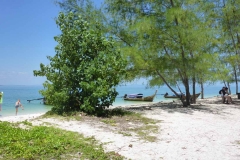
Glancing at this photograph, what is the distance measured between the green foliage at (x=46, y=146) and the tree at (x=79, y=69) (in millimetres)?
3110

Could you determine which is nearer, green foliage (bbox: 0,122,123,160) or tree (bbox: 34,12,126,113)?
green foliage (bbox: 0,122,123,160)

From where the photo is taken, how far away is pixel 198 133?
20.1 ft

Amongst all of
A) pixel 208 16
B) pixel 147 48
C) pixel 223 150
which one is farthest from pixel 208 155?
pixel 208 16

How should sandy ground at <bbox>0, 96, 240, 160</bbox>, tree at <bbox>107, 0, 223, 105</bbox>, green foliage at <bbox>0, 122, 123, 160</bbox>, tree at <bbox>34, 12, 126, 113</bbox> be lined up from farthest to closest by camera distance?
tree at <bbox>107, 0, 223, 105</bbox>, tree at <bbox>34, 12, 126, 113</bbox>, sandy ground at <bbox>0, 96, 240, 160</bbox>, green foliage at <bbox>0, 122, 123, 160</bbox>

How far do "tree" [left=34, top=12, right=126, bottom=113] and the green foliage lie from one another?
3110mm

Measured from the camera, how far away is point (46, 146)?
4.34 metres

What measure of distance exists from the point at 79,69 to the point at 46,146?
14.3 ft

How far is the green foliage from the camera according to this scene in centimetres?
400

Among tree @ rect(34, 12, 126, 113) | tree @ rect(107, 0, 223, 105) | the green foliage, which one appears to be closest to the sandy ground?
the green foliage

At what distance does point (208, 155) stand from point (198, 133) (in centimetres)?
183

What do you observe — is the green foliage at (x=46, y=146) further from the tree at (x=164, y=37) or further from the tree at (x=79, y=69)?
the tree at (x=164, y=37)

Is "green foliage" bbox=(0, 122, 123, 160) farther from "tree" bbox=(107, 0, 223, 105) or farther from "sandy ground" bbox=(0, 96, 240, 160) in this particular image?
"tree" bbox=(107, 0, 223, 105)

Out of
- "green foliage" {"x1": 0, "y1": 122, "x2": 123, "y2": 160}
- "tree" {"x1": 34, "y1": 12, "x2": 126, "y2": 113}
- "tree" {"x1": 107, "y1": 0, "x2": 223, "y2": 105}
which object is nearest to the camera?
"green foliage" {"x1": 0, "y1": 122, "x2": 123, "y2": 160}

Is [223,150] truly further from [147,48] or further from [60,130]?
[147,48]
